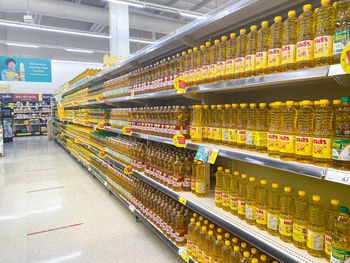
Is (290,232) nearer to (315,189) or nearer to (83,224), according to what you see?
(315,189)

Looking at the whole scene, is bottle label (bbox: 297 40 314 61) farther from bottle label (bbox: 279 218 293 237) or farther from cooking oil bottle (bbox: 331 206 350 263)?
bottle label (bbox: 279 218 293 237)

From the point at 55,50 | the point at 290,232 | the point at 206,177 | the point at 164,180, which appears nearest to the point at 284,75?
the point at 290,232

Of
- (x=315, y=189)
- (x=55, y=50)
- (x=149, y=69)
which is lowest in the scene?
(x=315, y=189)

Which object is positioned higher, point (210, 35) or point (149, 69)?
point (210, 35)

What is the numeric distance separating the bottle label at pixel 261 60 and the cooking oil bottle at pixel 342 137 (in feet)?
1.54

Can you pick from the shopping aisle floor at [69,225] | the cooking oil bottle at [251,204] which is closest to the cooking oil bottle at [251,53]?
the cooking oil bottle at [251,204]

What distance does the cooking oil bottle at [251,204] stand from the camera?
1.53 m

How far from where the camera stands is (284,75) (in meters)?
1.20

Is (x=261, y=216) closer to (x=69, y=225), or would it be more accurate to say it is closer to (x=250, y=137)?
(x=250, y=137)

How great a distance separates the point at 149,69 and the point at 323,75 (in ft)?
7.42

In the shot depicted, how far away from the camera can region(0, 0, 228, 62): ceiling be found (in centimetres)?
812

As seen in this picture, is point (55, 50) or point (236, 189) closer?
point (236, 189)

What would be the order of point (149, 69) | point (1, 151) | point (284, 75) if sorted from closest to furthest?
1. point (284, 75)
2. point (149, 69)
3. point (1, 151)

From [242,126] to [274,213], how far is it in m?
0.59
